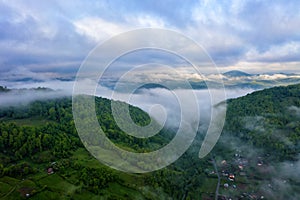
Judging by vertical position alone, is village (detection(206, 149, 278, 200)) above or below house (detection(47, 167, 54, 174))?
below

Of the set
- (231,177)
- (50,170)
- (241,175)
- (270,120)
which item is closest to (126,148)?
(50,170)

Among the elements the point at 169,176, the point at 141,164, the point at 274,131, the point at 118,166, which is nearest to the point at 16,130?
the point at 118,166

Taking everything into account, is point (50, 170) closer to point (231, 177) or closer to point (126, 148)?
point (126, 148)

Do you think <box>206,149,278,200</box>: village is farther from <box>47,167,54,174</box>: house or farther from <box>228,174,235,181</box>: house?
<box>47,167,54,174</box>: house

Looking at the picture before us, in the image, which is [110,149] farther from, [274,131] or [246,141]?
[274,131]

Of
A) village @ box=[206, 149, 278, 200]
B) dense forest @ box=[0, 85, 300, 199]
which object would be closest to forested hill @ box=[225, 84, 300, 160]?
dense forest @ box=[0, 85, 300, 199]
